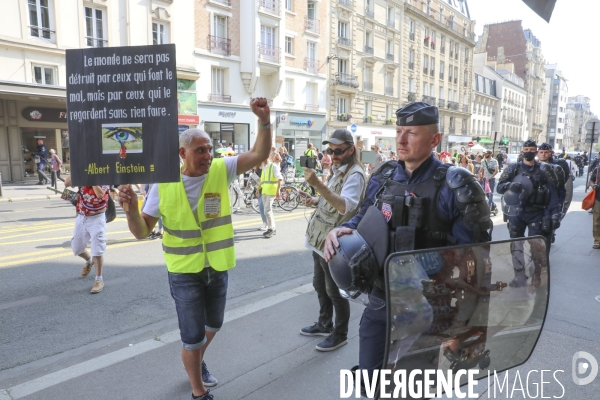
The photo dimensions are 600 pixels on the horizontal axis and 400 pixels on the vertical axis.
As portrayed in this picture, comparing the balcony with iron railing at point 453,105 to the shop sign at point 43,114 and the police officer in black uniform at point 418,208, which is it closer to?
the shop sign at point 43,114

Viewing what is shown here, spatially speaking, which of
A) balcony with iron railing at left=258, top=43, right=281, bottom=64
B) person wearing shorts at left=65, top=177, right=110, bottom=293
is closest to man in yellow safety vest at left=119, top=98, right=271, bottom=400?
person wearing shorts at left=65, top=177, right=110, bottom=293

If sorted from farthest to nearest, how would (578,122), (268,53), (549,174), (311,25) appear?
(578,122) < (311,25) < (268,53) < (549,174)

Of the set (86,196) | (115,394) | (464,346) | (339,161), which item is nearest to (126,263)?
(86,196)

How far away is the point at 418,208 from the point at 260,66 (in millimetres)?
25981

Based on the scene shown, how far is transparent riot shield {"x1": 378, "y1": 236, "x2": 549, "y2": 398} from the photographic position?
66.1 inches

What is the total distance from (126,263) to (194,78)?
18827 mm

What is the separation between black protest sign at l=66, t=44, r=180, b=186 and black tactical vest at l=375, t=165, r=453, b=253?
130 cm

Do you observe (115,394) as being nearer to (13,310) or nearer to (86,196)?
(13,310)

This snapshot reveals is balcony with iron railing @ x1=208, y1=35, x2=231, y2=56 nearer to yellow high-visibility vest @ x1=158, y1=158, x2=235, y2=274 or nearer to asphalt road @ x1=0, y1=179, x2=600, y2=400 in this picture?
asphalt road @ x1=0, y1=179, x2=600, y2=400

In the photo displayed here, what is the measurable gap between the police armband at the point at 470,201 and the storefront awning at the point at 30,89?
18.7 m

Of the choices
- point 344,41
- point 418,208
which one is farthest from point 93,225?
point 344,41

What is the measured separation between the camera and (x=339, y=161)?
3738 millimetres

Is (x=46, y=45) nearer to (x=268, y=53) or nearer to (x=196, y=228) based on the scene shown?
(x=268, y=53)

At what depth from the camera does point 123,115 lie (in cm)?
263
